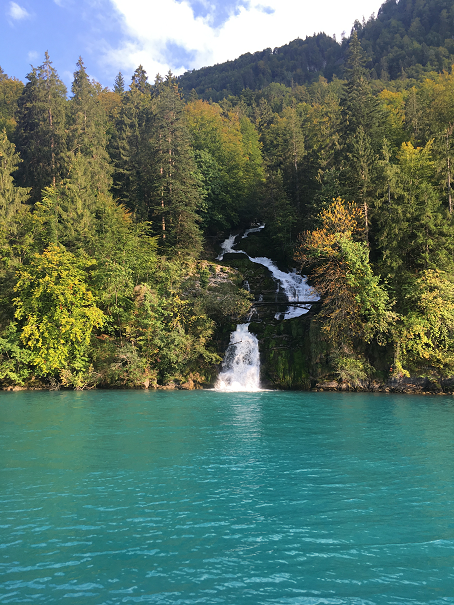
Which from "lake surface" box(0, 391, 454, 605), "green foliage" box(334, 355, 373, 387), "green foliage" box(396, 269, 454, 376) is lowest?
"lake surface" box(0, 391, 454, 605)

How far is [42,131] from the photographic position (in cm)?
5341

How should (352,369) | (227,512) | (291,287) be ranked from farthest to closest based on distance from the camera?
(291,287), (352,369), (227,512)

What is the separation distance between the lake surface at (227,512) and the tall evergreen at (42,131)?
133 ft

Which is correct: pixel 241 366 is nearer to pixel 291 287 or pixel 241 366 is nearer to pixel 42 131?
pixel 291 287

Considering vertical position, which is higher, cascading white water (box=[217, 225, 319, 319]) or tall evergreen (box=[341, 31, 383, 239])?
tall evergreen (box=[341, 31, 383, 239])

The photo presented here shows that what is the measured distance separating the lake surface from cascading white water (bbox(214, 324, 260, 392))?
13271 millimetres

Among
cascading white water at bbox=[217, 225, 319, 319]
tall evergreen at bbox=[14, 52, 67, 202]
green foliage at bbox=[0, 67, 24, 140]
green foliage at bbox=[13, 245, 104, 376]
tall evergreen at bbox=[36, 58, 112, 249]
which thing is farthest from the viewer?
green foliage at bbox=[0, 67, 24, 140]

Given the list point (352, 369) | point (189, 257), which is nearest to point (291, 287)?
point (189, 257)

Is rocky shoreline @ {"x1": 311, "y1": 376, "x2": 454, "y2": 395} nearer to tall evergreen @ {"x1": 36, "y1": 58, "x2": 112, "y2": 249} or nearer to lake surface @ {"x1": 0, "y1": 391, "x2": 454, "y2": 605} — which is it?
lake surface @ {"x1": 0, "y1": 391, "x2": 454, "y2": 605}

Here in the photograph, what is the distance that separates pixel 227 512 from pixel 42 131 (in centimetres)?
5632

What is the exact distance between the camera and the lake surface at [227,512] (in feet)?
20.5

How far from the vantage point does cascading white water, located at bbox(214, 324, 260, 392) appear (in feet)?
104

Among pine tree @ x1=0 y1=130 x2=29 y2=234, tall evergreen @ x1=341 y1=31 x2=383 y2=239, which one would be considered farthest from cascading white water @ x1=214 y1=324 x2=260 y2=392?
pine tree @ x1=0 y1=130 x2=29 y2=234

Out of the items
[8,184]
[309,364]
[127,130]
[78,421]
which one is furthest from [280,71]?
[78,421]
